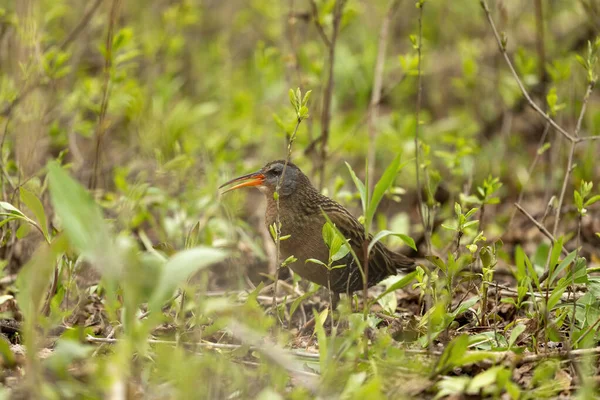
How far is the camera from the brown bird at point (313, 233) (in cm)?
407

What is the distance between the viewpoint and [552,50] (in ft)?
24.8

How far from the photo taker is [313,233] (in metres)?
4.18

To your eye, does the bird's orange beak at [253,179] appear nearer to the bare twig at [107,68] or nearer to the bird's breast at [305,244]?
the bird's breast at [305,244]

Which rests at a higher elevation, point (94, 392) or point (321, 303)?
point (94, 392)

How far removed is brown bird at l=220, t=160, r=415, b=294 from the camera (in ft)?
13.4

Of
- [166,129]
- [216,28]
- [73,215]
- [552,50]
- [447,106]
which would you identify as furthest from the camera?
[216,28]

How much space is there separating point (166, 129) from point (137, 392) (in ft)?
11.2

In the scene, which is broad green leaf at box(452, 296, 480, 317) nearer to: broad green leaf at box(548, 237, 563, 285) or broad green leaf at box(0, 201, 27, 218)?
broad green leaf at box(548, 237, 563, 285)

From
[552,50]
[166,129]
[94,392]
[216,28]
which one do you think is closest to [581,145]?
[552,50]

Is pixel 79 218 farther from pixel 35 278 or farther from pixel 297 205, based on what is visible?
pixel 297 205

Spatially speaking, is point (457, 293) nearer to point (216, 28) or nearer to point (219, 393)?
point (219, 393)

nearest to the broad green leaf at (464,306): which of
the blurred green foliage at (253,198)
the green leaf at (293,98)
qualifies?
the blurred green foliage at (253,198)

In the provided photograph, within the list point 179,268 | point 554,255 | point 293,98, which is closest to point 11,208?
point 179,268

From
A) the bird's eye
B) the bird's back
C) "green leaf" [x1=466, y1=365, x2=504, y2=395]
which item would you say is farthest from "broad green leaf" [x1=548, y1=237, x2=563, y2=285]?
the bird's eye
